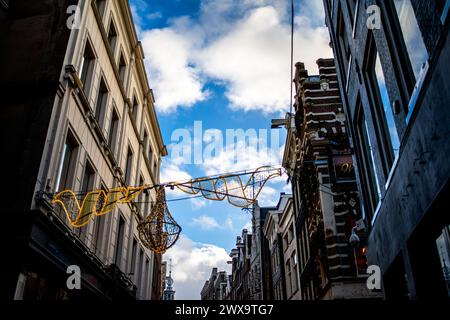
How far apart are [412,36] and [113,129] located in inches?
548

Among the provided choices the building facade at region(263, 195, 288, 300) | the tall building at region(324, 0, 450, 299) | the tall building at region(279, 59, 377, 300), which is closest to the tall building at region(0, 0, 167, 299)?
the tall building at region(279, 59, 377, 300)

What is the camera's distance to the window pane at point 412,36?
6.78m

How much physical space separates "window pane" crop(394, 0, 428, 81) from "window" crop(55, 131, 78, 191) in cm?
937

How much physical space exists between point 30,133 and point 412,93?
9.15m

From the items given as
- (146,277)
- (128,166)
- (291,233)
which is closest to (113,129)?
(128,166)

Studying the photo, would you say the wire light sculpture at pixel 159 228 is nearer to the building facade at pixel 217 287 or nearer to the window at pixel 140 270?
the window at pixel 140 270

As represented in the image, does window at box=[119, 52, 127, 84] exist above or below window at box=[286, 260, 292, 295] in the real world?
above

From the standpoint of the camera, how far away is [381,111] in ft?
32.9

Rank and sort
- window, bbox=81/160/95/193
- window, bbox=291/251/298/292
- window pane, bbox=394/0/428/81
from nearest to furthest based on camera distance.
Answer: window pane, bbox=394/0/428/81, window, bbox=81/160/95/193, window, bbox=291/251/298/292

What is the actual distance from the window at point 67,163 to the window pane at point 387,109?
8766 mm

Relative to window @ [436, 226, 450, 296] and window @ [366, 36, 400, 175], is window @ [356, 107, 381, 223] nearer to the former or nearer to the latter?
window @ [366, 36, 400, 175]

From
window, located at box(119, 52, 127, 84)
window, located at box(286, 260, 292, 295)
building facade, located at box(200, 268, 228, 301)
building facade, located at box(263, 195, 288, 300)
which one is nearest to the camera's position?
window, located at box(119, 52, 127, 84)

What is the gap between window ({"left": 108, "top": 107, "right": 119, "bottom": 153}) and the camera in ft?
58.7
